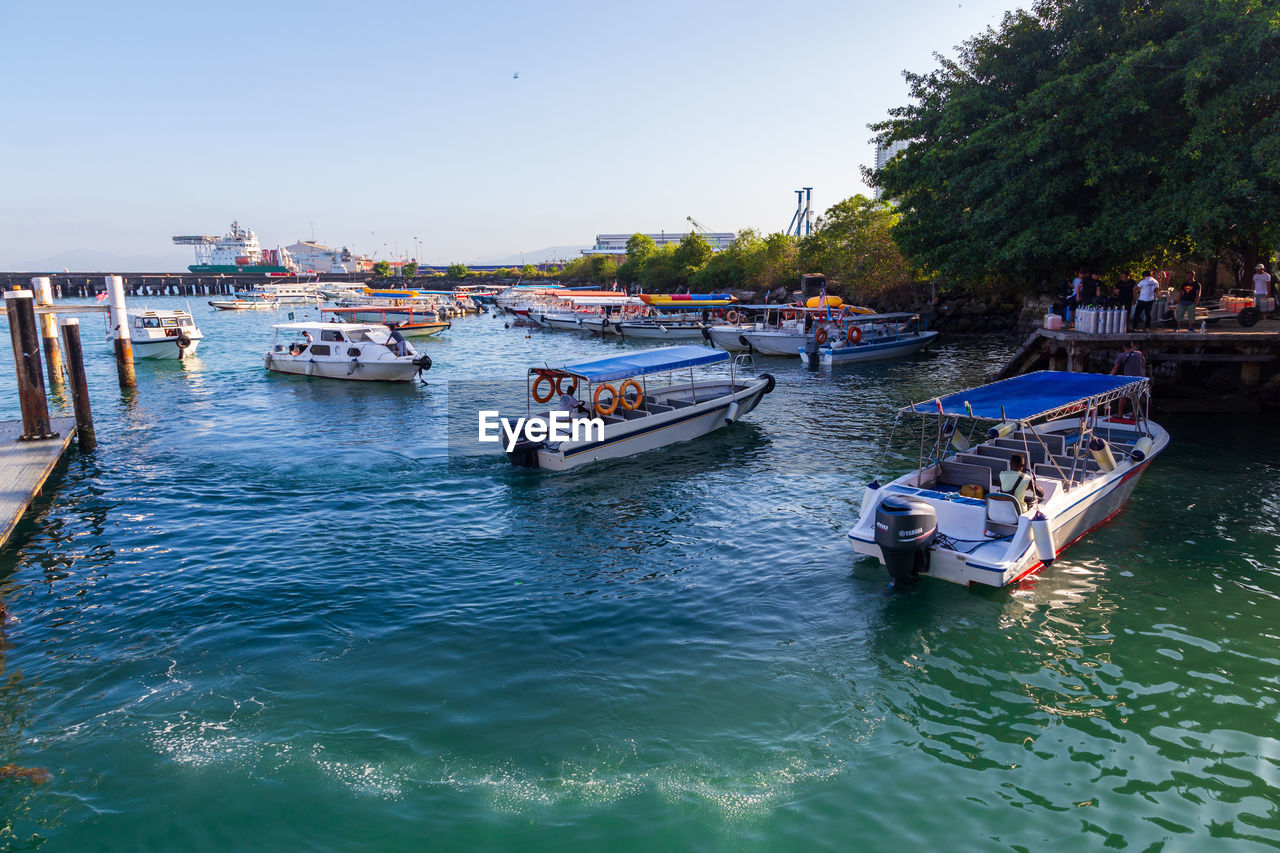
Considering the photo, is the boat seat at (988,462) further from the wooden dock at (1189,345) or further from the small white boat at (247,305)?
the small white boat at (247,305)

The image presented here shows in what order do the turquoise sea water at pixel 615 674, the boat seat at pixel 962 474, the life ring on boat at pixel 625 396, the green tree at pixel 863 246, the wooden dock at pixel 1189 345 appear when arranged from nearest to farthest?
the turquoise sea water at pixel 615 674 < the boat seat at pixel 962 474 < the life ring on boat at pixel 625 396 < the wooden dock at pixel 1189 345 < the green tree at pixel 863 246

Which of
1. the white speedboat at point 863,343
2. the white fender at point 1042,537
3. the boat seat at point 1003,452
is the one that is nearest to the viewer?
the white fender at point 1042,537

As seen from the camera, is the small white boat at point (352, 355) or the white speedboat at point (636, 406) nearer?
the white speedboat at point (636, 406)

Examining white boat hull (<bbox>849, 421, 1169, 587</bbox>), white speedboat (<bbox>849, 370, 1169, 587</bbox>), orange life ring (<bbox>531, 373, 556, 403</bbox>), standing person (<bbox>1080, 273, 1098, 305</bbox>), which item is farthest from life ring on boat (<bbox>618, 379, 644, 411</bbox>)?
standing person (<bbox>1080, 273, 1098, 305</bbox>)

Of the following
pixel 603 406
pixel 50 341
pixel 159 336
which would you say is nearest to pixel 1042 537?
pixel 603 406

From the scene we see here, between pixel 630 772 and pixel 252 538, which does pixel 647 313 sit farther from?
pixel 630 772

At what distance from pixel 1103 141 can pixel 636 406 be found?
17486 millimetres

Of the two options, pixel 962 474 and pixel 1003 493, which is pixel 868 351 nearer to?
pixel 962 474

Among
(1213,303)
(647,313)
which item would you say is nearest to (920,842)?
(1213,303)

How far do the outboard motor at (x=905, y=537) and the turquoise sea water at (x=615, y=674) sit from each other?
512mm


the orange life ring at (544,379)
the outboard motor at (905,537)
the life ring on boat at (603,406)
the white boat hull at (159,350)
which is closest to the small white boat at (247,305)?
the white boat hull at (159,350)

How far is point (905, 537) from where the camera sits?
1136cm

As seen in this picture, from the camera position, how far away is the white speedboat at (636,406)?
63.6 ft

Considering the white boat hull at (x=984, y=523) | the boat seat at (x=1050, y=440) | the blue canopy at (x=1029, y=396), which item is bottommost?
the white boat hull at (x=984, y=523)
